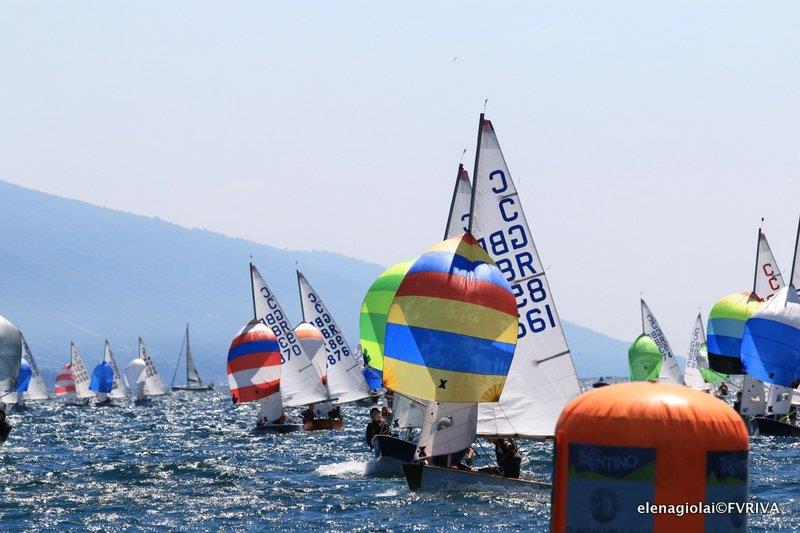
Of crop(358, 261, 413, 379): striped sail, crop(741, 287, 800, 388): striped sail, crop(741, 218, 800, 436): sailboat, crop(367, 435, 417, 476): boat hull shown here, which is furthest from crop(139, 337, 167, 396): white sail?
crop(367, 435, 417, 476): boat hull

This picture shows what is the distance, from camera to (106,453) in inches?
1572

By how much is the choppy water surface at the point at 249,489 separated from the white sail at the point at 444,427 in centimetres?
111

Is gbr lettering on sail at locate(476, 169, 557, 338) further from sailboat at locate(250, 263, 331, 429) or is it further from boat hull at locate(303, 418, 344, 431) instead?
sailboat at locate(250, 263, 331, 429)

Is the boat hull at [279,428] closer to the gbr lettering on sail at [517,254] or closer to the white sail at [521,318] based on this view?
the white sail at [521,318]

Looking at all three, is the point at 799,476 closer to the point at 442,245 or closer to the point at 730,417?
the point at 442,245

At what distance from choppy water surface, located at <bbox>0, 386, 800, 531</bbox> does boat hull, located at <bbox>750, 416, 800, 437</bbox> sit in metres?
1.12

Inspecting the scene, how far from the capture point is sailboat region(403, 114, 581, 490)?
1105 inches

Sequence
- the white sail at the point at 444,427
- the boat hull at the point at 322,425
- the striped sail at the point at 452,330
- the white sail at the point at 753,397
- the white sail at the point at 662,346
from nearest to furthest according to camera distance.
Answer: the striped sail at the point at 452,330 < the white sail at the point at 444,427 < the white sail at the point at 753,397 < the boat hull at the point at 322,425 < the white sail at the point at 662,346

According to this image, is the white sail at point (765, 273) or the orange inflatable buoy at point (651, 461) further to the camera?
the white sail at point (765, 273)

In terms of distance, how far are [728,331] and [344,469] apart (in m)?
21.6

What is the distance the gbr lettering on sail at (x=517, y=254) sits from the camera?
93.5 feet

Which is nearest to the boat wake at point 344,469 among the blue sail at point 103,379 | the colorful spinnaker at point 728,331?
the colorful spinnaker at point 728,331

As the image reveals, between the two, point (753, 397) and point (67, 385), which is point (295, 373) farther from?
point (67, 385)

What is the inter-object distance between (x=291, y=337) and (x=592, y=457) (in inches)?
1708
